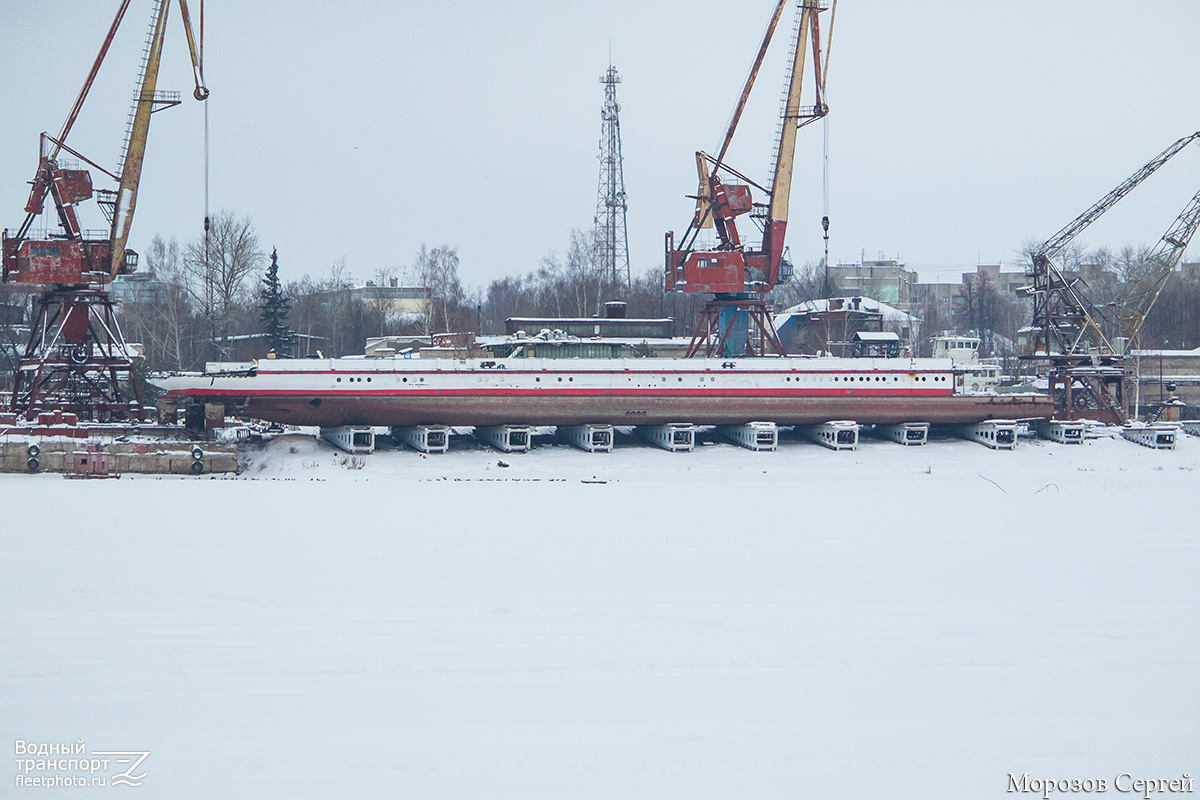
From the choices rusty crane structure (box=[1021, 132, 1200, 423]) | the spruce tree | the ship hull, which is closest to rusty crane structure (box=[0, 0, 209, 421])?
the ship hull

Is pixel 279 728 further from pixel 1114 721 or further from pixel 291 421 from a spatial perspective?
pixel 291 421

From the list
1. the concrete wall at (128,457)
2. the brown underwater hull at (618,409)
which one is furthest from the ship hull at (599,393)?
the concrete wall at (128,457)

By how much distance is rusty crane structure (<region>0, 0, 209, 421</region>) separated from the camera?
28828 millimetres

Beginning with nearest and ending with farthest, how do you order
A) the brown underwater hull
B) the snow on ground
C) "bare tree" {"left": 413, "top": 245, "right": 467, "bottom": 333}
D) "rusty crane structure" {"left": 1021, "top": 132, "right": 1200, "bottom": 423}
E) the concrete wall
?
the snow on ground, the concrete wall, the brown underwater hull, "rusty crane structure" {"left": 1021, "top": 132, "right": 1200, "bottom": 423}, "bare tree" {"left": 413, "top": 245, "right": 467, "bottom": 333}

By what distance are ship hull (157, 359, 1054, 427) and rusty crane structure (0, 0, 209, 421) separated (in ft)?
14.9

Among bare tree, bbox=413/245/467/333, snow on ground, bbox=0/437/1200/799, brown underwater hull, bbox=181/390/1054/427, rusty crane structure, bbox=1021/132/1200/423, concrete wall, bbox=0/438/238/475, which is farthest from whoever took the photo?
bare tree, bbox=413/245/467/333

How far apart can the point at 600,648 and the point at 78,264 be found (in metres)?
27.0

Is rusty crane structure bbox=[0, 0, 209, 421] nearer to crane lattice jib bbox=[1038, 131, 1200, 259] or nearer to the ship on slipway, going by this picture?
the ship on slipway

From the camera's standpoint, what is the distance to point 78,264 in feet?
95.5

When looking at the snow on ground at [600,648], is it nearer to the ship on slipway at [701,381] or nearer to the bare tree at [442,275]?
the ship on slipway at [701,381]

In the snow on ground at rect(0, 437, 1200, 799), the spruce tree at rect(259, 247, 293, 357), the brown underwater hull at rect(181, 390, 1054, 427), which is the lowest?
the snow on ground at rect(0, 437, 1200, 799)

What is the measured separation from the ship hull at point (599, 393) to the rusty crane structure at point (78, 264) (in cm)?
455

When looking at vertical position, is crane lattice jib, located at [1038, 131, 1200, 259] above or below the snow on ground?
above

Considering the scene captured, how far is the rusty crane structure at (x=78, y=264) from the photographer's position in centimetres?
2883
